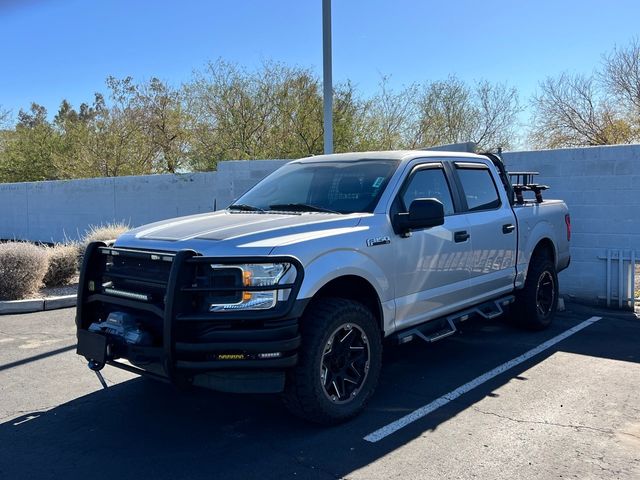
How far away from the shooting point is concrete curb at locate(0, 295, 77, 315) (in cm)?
835

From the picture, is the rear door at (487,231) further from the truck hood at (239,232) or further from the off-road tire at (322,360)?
the off-road tire at (322,360)

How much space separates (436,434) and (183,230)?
2.37 metres

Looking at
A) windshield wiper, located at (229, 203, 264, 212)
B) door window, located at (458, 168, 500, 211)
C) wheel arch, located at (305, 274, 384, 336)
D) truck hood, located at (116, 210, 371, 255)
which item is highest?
door window, located at (458, 168, 500, 211)

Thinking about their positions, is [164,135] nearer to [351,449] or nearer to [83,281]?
[83,281]

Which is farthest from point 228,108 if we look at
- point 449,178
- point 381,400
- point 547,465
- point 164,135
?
point 547,465

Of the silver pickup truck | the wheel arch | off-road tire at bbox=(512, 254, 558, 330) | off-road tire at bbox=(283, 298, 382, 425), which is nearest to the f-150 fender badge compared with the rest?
the silver pickup truck

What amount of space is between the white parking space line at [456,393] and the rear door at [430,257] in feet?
2.19

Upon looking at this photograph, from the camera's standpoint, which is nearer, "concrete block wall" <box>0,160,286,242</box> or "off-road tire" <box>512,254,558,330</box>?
"off-road tire" <box>512,254,558,330</box>

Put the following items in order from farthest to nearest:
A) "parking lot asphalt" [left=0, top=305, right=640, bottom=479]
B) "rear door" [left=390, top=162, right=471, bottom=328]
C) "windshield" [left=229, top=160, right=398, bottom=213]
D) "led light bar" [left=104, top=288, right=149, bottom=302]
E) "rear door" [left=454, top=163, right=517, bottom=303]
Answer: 1. "rear door" [left=454, top=163, right=517, bottom=303]
2. "windshield" [left=229, top=160, right=398, bottom=213]
3. "rear door" [left=390, top=162, right=471, bottom=328]
4. "led light bar" [left=104, top=288, right=149, bottom=302]
5. "parking lot asphalt" [left=0, top=305, right=640, bottom=479]

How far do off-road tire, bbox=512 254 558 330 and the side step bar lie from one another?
25.6 inches

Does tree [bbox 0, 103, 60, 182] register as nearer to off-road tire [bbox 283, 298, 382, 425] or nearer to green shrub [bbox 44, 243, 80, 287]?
green shrub [bbox 44, 243, 80, 287]

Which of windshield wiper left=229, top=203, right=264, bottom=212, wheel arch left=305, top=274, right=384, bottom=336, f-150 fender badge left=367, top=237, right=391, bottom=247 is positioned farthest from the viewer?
windshield wiper left=229, top=203, right=264, bottom=212

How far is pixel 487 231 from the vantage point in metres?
5.79

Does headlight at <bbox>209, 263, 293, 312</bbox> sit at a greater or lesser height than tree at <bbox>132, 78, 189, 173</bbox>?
lesser
